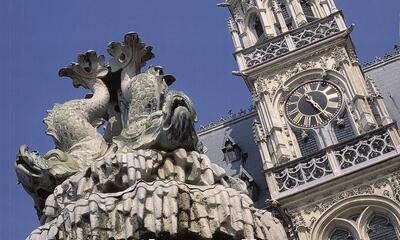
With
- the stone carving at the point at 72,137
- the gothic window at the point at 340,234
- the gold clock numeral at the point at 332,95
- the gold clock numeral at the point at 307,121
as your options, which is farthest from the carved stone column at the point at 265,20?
the stone carving at the point at 72,137

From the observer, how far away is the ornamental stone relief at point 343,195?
53.1 ft

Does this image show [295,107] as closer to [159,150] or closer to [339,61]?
[339,61]

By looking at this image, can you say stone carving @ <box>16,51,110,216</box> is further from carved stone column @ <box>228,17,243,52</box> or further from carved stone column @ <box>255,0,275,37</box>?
carved stone column @ <box>255,0,275,37</box>

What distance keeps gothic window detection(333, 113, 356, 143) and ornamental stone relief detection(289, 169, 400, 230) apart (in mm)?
1773

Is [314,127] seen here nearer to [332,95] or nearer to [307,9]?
[332,95]

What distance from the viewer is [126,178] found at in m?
3.52

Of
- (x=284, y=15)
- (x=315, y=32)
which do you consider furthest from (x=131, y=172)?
(x=284, y=15)

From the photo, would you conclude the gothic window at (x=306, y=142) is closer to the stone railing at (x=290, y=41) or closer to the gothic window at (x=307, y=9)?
the stone railing at (x=290, y=41)

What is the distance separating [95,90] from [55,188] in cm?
93

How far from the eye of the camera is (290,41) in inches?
791

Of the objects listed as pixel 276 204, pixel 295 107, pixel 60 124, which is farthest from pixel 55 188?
pixel 295 107

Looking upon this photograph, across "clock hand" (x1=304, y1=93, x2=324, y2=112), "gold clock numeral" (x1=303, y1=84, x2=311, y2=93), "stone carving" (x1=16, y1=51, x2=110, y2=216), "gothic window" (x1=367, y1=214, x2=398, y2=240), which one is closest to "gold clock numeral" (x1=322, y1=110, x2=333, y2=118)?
"clock hand" (x1=304, y1=93, x2=324, y2=112)

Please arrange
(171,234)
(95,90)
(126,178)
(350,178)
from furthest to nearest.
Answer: (350,178), (95,90), (126,178), (171,234)

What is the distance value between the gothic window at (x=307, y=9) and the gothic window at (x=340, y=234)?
7.77 metres
